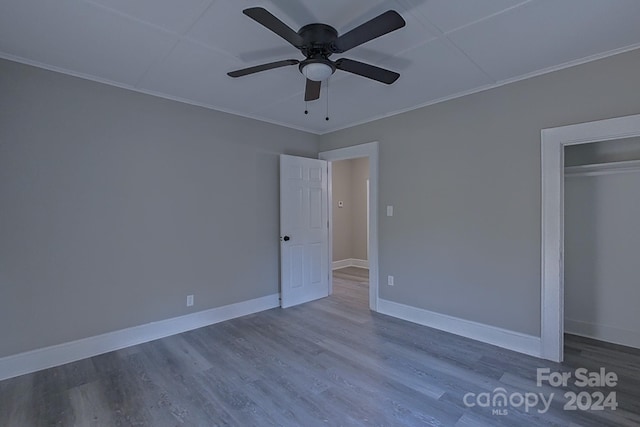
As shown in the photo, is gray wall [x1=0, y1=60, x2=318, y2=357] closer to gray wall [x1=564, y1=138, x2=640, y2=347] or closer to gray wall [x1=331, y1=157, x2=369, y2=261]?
gray wall [x1=331, y1=157, x2=369, y2=261]

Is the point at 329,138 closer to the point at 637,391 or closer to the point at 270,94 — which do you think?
the point at 270,94

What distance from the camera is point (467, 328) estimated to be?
3221mm

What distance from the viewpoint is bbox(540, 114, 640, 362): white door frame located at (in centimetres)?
264

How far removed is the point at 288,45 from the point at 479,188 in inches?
90.2

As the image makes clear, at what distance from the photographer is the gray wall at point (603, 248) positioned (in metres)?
2.92

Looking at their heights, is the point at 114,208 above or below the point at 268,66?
below

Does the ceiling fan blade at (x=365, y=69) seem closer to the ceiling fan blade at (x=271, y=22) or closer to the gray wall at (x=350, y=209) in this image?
the ceiling fan blade at (x=271, y=22)

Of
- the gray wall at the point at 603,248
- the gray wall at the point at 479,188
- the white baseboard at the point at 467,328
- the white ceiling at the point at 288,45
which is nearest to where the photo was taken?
the white ceiling at the point at 288,45

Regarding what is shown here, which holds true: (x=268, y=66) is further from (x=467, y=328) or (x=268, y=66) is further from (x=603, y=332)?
(x=603, y=332)

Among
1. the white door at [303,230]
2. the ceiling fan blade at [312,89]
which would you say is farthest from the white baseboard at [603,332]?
the ceiling fan blade at [312,89]

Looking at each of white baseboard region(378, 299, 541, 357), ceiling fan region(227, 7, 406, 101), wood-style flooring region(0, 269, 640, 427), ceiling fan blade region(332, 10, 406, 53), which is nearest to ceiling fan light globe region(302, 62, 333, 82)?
ceiling fan region(227, 7, 406, 101)

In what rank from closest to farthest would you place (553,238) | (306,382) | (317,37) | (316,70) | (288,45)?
(317,37), (316,70), (288,45), (306,382), (553,238)

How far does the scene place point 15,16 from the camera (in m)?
1.94

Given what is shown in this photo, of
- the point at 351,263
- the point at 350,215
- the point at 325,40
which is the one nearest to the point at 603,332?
the point at 325,40
